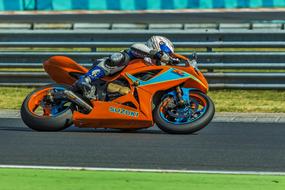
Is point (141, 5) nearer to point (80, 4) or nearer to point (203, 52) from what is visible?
point (80, 4)

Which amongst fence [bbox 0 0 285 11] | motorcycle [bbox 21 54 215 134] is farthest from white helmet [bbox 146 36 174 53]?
fence [bbox 0 0 285 11]

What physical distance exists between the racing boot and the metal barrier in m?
4.11

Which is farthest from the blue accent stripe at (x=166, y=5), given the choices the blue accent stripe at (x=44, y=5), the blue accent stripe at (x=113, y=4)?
the blue accent stripe at (x=44, y=5)

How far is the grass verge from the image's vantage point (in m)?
12.0

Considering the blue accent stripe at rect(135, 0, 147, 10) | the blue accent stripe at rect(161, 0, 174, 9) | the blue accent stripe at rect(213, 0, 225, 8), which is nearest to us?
the blue accent stripe at rect(213, 0, 225, 8)

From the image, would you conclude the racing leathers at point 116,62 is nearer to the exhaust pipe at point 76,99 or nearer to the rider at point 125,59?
the rider at point 125,59

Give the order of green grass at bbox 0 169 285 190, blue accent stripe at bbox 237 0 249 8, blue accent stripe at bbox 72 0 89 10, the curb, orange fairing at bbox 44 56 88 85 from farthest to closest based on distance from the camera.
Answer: blue accent stripe at bbox 72 0 89 10 → blue accent stripe at bbox 237 0 249 8 → the curb → orange fairing at bbox 44 56 88 85 → green grass at bbox 0 169 285 190

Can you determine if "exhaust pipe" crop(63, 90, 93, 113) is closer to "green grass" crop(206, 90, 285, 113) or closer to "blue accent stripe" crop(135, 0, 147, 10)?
"green grass" crop(206, 90, 285, 113)

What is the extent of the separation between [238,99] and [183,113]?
367 centimetres

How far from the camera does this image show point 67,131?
32.0 ft

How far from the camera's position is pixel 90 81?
31.1 ft

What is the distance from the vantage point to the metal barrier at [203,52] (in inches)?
523

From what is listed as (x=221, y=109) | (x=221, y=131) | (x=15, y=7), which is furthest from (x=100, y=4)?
(x=221, y=131)

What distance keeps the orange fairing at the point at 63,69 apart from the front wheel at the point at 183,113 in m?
1.08
